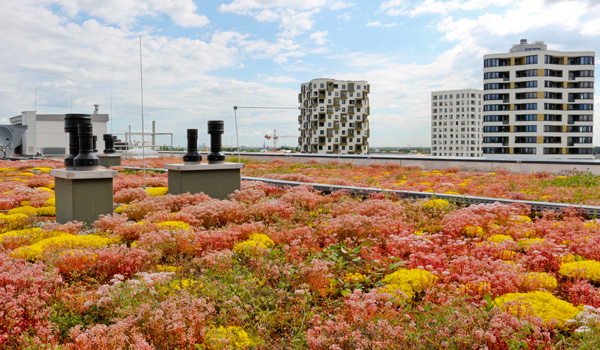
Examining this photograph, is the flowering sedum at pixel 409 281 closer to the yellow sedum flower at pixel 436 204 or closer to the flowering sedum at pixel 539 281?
the flowering sedum at pixel 539 281

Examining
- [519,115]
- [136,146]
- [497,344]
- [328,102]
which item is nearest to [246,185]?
[497,344]

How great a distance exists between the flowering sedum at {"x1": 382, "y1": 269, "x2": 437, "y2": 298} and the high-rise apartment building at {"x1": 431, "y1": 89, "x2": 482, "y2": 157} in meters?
155

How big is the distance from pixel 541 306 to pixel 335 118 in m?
109

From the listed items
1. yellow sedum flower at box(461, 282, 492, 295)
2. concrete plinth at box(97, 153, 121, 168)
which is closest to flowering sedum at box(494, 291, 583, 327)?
yellow sedum flower at box(461, 282, 492, 295)

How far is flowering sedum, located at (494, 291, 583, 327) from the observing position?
13.1 ft

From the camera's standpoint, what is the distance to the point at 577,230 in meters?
6.95

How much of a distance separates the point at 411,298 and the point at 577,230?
4.04 meters

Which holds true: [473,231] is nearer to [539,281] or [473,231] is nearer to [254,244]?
[539,281]

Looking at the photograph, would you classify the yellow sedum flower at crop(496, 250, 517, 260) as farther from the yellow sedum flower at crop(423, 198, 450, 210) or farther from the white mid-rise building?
the white mid-rise building

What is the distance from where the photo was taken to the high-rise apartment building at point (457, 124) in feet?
503

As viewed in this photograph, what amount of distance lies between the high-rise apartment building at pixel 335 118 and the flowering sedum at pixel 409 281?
10397 cm

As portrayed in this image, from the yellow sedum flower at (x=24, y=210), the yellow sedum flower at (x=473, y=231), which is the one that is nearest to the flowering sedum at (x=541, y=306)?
the yellow sedum flower at (x=473, y=231)

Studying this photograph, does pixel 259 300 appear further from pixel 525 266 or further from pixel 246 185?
pixel 246 185

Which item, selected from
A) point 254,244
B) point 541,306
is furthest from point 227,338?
point 541,306
